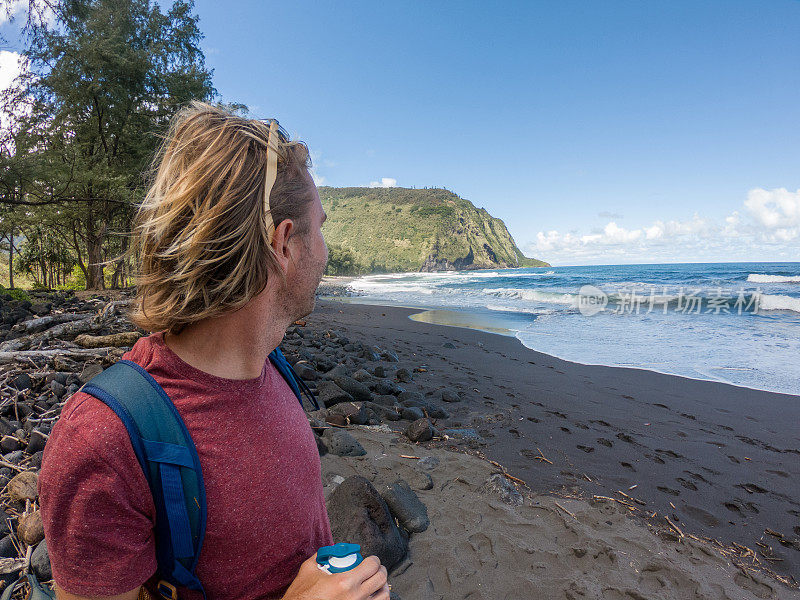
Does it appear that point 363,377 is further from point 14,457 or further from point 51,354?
point 14,457

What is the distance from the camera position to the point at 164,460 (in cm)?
83

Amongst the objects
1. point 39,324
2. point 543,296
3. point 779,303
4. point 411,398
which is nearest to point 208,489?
point 411,398

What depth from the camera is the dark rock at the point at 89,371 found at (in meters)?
3.98

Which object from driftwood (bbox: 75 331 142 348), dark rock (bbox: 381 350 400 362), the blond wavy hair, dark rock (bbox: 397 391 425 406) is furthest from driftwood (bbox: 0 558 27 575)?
dark rock (bbox: 381 350 400 362)

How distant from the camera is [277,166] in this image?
1079 mm

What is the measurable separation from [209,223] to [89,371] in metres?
4.18

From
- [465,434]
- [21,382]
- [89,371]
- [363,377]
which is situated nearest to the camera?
[21,382]

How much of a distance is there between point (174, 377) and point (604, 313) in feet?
58.0

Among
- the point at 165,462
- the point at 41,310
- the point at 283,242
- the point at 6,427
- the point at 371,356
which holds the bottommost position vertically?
the point at 371,356

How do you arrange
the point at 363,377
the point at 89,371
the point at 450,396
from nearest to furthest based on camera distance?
the point at 89,371
the point at 450,396
the point at 363,377

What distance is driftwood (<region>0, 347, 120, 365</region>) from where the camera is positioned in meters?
4.22

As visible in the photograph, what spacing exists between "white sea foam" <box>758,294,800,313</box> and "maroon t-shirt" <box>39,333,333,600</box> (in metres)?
21.1

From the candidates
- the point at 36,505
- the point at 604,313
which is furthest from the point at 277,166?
the point at 604,313

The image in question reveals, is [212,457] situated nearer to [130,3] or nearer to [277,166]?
[277,166]
